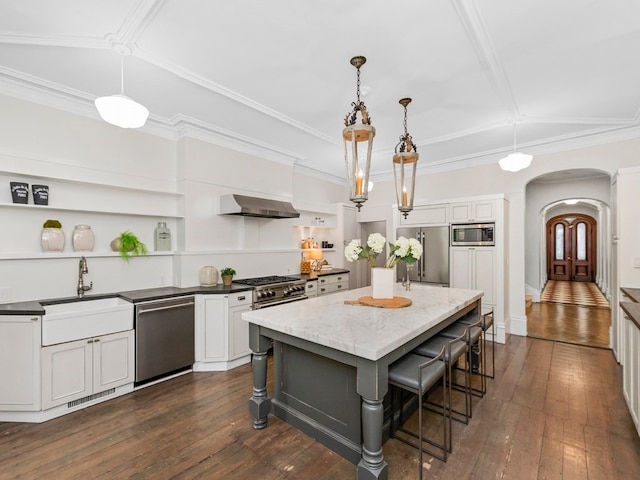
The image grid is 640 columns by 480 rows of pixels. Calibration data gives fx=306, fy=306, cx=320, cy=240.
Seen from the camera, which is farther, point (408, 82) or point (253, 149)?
point (253, 149)

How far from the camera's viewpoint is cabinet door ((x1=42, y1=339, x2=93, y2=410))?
2.55 meters

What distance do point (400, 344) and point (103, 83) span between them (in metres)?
3.45

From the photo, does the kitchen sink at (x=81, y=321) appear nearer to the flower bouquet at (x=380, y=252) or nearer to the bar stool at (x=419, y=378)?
the flower bouquet at (x=380, y=252)

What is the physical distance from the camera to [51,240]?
297cm

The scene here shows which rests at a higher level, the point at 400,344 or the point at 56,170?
the point at 56,170

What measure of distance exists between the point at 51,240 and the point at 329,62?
10.2 feet

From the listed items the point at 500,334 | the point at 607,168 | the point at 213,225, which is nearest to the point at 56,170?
the point at 213,225

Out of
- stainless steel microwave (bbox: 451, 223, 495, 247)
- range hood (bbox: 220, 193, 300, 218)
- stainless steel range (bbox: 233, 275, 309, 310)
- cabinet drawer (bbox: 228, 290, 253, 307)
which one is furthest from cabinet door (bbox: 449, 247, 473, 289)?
cabinet drawer (bbox: 228, 290, 253, 307)

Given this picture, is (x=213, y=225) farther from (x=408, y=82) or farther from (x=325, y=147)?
(x=408, y=82)

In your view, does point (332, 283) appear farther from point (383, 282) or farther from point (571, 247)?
point (571, 247)

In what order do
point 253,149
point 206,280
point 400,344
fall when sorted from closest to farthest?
point 400,344 → point 206,280 → point 253,149

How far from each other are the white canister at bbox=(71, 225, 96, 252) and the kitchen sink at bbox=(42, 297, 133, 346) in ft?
1.82

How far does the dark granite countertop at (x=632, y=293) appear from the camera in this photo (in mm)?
2908

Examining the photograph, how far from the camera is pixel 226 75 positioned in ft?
9.18
